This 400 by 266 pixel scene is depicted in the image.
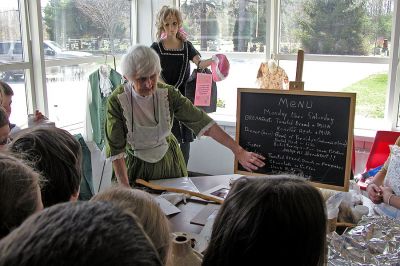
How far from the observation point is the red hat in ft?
10.9

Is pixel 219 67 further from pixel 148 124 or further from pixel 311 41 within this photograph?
pixel 148 124

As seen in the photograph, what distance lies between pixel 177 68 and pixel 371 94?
→ 1.57 meters

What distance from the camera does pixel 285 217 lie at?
0.74 metres

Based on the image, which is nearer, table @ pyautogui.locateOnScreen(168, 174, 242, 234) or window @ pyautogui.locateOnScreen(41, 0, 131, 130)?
table @ pyautogui.locateOnScreen(168, 174, 242, 234)

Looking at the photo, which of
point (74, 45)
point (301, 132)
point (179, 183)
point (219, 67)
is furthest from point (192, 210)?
point (74, 45)

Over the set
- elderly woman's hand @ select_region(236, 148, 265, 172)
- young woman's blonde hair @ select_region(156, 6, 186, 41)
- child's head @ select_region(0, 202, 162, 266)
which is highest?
young woman's blonde hair @ select_region(156, 6, 186, 41)

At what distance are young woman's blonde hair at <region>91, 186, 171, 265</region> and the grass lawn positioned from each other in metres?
2.89

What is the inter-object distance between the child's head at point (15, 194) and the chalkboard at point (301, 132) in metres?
1.22

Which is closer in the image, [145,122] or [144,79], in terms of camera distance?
[144,79]

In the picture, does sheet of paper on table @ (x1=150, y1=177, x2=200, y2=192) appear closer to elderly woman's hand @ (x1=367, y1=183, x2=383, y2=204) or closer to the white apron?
the white apron

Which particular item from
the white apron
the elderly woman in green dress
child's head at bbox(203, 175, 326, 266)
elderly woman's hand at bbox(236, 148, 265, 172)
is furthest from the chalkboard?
child's head at bbox(203, 175, 326, 266)

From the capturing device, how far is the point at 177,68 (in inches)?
126

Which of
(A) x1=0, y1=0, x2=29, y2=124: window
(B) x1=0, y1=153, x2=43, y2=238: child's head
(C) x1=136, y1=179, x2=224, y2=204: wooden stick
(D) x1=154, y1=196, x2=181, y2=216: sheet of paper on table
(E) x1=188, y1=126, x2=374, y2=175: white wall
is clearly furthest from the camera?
(E) x1=188, y1=126, x2=374, y2=175: white wall

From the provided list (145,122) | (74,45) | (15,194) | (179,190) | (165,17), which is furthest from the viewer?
(74,45)
